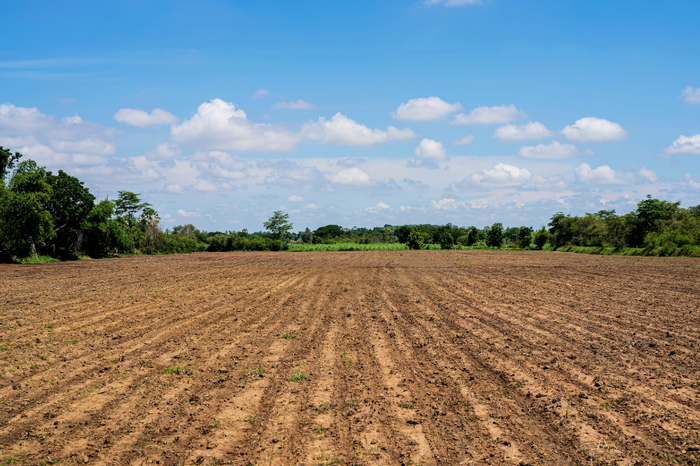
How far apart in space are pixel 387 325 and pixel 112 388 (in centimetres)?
670

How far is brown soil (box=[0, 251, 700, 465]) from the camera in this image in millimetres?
4695

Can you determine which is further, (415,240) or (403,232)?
(403,232)

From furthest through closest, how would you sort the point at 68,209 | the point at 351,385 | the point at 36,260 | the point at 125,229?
the point at 125,229
the point at 68,209
the point at 36,260
the point at 351,385

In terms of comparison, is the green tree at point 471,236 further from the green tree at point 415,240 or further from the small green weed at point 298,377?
the small green weed at point 298,377

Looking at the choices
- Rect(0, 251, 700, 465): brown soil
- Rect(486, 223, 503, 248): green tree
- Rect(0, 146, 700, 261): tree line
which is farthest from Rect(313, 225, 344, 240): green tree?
Rect(0, 251, 700, 465): brown soil

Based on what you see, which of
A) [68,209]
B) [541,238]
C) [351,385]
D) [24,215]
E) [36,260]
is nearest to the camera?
[351,385]

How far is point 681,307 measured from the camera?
13.8m

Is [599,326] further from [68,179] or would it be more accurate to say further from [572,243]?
[572,243]

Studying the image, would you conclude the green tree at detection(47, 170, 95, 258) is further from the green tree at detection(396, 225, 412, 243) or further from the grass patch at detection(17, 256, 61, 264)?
the green tree at detection(396, 225, 412, 243)

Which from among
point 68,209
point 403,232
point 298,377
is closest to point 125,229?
point 68,209

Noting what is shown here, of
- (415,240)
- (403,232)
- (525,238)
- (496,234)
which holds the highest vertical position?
(403,232)

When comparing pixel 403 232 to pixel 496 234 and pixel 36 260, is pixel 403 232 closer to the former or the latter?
pixel 496 234

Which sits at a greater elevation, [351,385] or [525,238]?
Answer: [525,238]

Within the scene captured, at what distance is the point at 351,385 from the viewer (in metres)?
6.58
